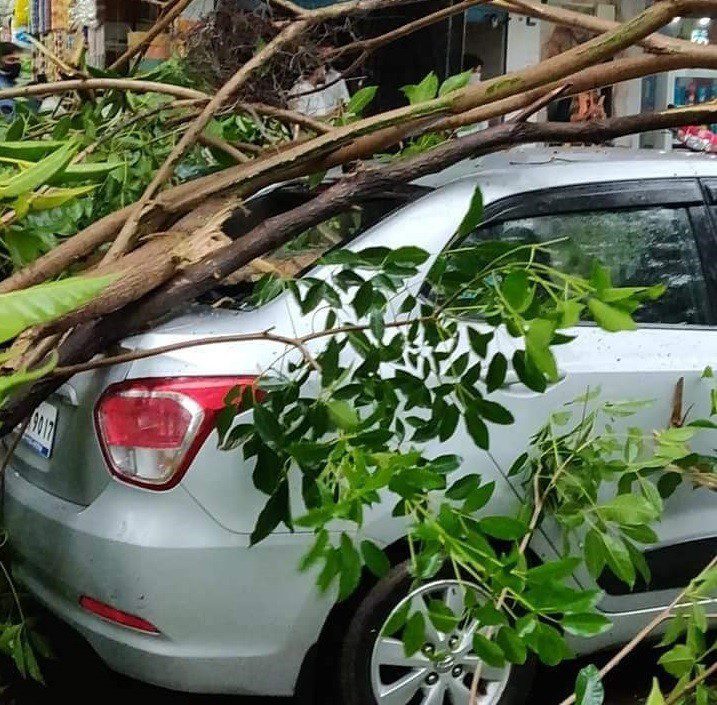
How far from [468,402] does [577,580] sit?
35.3 inches

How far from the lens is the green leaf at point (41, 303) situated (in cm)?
112

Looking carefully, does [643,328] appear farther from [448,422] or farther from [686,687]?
[686,687]

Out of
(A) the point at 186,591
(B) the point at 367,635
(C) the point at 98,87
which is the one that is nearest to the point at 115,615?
(A) the point at 186,591

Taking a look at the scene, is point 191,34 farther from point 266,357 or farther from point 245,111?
point 266,357

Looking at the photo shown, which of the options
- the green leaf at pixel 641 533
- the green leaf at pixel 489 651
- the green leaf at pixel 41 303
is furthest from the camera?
the green leaf at pixel 641 533

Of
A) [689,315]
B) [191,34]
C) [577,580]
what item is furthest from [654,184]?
[191,34]

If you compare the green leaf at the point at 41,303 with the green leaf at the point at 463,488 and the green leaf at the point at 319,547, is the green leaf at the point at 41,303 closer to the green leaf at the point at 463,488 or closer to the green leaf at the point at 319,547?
the green leaf at the point at 319,547

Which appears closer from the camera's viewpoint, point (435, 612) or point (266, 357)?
point (435, 612)

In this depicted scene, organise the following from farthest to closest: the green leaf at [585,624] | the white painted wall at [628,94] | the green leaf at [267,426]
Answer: the white painted wall at [628,94] < the green leaf at [267,426] < the green leaf at [585,624]

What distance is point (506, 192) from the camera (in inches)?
105

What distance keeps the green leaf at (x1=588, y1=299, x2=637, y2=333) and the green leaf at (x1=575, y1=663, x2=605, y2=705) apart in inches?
23.3

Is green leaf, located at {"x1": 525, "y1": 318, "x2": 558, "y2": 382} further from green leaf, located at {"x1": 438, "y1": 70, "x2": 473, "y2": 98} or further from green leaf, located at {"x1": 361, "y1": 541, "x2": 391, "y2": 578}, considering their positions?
green leaf, located at {"x1": 438, "y1": 70, "x2": 473, "y2": 98}

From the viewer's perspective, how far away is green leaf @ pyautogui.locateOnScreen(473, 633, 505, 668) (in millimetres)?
1699

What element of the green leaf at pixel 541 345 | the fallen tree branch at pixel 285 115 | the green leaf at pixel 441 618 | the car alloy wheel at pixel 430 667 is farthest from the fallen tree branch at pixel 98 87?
the green leaf at pixel 441 618
